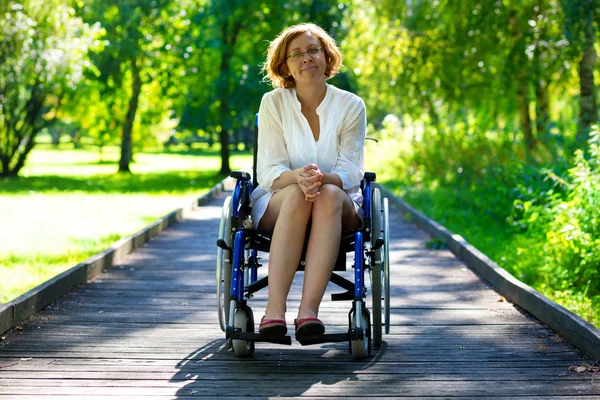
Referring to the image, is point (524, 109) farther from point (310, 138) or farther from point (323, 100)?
point (310, 138)

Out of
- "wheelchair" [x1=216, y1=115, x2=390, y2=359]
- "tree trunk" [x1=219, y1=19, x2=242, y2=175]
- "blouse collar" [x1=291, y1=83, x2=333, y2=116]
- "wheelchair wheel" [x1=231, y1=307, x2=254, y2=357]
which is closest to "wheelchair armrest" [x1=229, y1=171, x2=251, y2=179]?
"wheelchair" [x1=216, y1=115, x2=390, y2=359]

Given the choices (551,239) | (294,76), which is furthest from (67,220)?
(294,76)

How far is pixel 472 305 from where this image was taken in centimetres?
588

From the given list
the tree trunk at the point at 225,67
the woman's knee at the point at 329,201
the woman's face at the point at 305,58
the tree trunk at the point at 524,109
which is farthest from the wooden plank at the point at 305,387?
the tree trunk at the point at 225,67

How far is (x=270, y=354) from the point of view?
14.6 feet

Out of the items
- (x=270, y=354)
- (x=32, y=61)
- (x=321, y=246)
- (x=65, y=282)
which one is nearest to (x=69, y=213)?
(x=65, y=282)

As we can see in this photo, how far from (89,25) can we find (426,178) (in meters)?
9.65

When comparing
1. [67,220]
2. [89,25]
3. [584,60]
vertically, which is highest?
[89,25]

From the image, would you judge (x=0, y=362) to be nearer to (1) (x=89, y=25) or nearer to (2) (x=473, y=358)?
(2) (x=473, y=358)

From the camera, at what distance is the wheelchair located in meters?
4.21

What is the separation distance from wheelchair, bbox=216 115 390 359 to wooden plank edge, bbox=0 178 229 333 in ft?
3.87

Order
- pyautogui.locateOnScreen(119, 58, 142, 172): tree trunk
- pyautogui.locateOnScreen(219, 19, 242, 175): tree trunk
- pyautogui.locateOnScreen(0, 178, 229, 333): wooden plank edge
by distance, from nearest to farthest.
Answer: pyautogui.locateOnScreen(0, 178, 229, 333): wooden plank edge, pyautogui.locateOnScreen(219, 19, 242, 175): tree trunk, pyautogui.locateOnScreen(119, 58, 142, 172): tree trunk

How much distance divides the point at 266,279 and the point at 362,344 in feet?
2.34

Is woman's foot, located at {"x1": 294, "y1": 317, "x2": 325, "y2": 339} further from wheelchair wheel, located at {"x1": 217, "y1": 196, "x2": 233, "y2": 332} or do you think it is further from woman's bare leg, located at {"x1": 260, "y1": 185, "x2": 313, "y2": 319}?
wheelchair wheel, located at {"x1": 217, "y1": 196, "x2": 233, "y2": 332}
